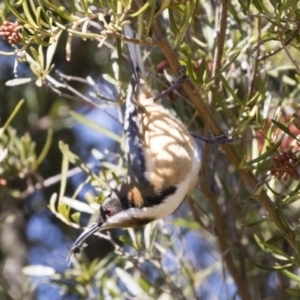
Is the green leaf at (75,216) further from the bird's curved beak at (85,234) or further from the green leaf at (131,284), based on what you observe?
the green leaf at (131,284)

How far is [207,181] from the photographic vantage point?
1792 mm

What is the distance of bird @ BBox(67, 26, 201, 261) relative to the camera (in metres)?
1.69

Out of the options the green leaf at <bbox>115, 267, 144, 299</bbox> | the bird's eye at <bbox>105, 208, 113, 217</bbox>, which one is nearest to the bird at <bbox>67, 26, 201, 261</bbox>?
the bird's eye at <bbox>105, 208, 113, 217</bbox>

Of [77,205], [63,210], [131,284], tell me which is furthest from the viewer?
[131,284]

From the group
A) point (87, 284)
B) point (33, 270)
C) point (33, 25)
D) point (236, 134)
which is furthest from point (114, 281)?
point (33, 25)

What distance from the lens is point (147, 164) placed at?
5.77ft

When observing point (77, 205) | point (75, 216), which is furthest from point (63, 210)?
point (77, 205)

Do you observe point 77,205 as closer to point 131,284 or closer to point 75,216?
point 75,216

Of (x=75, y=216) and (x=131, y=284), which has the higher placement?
(x=75, y=216)

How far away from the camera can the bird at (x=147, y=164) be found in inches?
66.4

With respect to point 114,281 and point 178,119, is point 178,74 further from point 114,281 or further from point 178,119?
point 114,281

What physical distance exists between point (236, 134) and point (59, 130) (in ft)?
4.28

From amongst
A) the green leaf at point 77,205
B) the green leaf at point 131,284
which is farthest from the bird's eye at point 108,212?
the green leaf at point 131,284

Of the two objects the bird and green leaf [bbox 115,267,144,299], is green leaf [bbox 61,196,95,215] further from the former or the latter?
green leaf [bbox 115,267,144,299]
